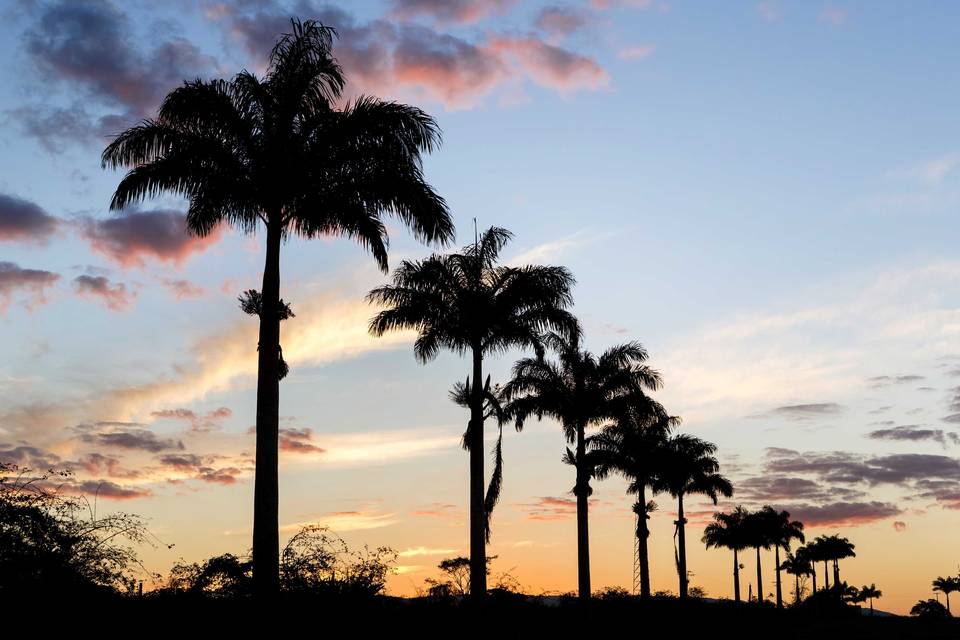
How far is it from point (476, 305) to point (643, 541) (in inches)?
1239

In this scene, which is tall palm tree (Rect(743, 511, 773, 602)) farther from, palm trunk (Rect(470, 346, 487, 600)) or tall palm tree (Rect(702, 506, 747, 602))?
palm trunk (Rect(470, 346, 487, 600))

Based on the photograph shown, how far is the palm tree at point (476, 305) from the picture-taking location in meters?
34.5

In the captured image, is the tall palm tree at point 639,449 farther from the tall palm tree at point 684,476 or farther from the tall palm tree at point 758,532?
the tall palm tree at point 758,532

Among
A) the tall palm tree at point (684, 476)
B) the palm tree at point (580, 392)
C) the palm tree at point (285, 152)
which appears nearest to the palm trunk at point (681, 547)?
the tall palm tree at point (684, 476)

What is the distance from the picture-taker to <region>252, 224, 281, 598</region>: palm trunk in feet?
58.2

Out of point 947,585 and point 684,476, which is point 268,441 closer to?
point 684,476

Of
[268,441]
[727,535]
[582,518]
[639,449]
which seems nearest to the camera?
[268,441]

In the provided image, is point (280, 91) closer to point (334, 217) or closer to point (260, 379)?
point (334, 217)

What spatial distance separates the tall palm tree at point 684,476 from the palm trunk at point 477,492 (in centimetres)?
3619

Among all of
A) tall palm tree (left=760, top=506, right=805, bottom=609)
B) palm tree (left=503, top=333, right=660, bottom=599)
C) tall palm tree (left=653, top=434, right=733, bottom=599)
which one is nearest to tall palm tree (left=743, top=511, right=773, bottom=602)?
tall palm tree (left=760, top=506, right=805, bottom=609)

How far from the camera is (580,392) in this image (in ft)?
157

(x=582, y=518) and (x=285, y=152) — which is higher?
(x=285, y=152)

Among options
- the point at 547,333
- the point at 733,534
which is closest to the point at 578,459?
the point at 547,333

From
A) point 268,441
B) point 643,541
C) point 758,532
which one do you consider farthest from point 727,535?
point 268,441
